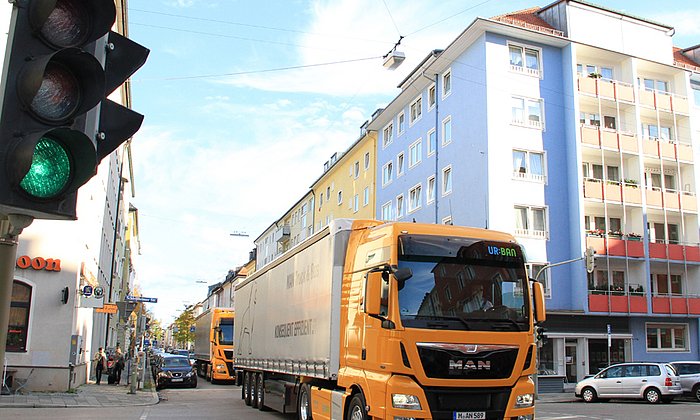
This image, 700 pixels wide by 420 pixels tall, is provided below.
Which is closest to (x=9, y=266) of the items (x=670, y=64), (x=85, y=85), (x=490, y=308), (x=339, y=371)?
(x=85, y=85)

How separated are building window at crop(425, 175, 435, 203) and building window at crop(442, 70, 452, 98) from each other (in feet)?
15.7

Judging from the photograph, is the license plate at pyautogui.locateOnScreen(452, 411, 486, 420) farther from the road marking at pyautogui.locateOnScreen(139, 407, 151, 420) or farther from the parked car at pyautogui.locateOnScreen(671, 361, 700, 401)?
the parked car at pyautogui.locateOnScreen(671, 361, 700, 401)

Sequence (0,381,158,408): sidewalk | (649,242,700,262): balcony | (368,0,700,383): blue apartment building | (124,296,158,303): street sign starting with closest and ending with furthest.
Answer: (0,381,158,408): sidewalk < (124,296,158,303): street sign < (368,0,700,383): blue apartment building < (649,242,700,262): balcony

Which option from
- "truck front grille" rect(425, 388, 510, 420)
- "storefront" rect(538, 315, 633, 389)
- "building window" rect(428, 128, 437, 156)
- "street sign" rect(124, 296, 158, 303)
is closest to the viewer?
"truck front grille" rect(425, 388, 510, 420)

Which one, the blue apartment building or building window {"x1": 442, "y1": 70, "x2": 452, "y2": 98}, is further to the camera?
building window {"x1": 442, "y1": 70, "x2": 452, "y2": 98}

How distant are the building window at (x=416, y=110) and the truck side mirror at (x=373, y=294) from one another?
32.0 m

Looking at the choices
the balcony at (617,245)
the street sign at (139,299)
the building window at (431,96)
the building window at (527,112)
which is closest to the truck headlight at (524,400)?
the street sign at (139,299)

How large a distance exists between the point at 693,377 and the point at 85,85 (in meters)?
28.7

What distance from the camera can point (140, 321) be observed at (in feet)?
96.7

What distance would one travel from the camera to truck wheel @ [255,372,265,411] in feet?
58.4

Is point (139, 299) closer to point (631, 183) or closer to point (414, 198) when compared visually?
point (414, 198)

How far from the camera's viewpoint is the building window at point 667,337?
115 ft

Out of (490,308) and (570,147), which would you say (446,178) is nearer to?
(570,147)

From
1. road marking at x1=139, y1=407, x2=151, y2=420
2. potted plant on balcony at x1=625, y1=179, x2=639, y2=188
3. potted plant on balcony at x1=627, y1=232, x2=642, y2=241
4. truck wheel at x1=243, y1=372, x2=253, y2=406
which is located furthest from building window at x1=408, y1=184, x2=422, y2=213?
road marking at x1=139, y1=407, x2=151, y2=420
